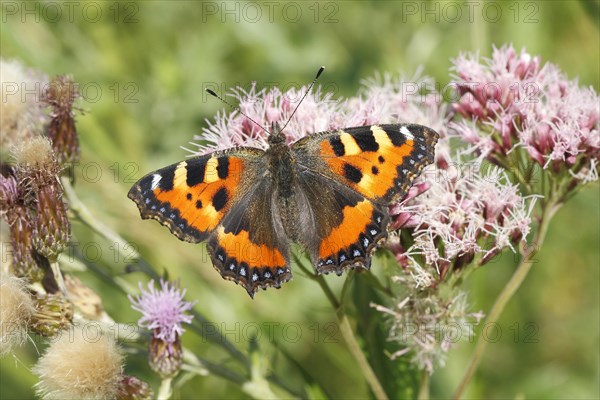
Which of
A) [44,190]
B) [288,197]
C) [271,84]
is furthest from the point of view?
[271,84]

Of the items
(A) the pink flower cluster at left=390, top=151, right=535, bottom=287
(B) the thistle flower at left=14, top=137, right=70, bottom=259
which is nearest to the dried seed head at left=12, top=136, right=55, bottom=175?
(B) the thistle flower at left=14, top=137, right=70, bottom=259

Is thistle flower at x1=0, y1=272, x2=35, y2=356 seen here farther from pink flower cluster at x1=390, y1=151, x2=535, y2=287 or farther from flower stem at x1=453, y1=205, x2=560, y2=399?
flower stem at x1=453, y1=205, x2=560, y2=399

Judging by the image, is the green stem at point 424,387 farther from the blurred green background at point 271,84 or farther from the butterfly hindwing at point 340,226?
the blurred green background at point 271,84

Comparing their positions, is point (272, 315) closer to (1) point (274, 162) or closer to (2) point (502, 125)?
(1) point (274, 162)

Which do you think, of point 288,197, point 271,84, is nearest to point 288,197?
point 288,197

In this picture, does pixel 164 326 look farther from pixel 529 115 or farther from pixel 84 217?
pixel 529 115

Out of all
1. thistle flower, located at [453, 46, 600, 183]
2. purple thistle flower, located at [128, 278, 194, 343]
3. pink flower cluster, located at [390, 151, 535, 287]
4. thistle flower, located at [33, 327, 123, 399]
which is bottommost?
thistle flower, located at [33, 327, 123, 399]

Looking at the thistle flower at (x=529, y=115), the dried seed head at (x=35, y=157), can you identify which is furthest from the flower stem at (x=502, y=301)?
the dried seed head at (x=35, y=157)

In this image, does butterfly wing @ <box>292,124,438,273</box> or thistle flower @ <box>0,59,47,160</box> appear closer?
butterfly wing @ <box>292,124,438,273</box>
